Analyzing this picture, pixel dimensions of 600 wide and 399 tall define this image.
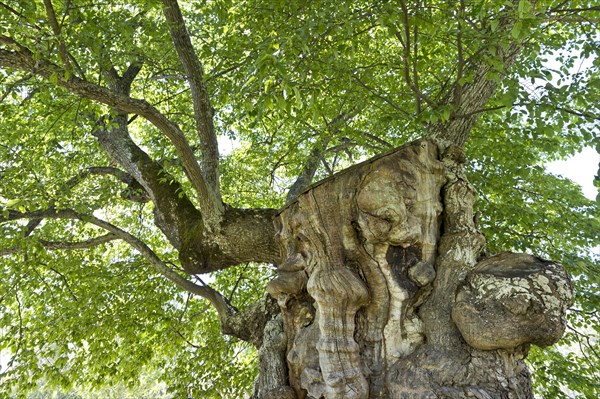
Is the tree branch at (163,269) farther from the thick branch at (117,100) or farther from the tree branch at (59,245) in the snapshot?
the thick branch at (117,100)

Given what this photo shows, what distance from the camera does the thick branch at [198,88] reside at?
4.59 m

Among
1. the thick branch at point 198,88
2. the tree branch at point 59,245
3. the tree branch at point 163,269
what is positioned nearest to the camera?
the thick branch at point 198,88

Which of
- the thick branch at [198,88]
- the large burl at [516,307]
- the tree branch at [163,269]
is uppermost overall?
the thick branch at [198,88]

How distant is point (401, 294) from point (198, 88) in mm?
3033

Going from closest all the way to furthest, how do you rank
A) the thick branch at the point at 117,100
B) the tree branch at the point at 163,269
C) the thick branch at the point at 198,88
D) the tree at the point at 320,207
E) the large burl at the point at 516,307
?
the large burl at the point at 516,307 < the tree at the point at 320,207 < the thick branch at the point at 117,100 < the thick branch at the point at 198,88 < the tree branch at the point at 163,269

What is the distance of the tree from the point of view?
2902 millimetres

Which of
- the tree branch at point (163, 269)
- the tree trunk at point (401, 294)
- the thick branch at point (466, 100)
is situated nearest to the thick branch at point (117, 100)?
the tree branch at point (163, 269)

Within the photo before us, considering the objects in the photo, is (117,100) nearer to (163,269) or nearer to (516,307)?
(163,269)

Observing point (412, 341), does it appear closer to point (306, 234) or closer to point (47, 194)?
point (306, 234)

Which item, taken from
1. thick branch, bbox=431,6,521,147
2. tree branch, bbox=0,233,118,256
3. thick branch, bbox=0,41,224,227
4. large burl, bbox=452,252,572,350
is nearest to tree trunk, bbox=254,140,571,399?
large burl, bbox=452,252,572,350

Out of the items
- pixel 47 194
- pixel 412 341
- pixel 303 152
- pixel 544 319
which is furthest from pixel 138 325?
pixel 544 319

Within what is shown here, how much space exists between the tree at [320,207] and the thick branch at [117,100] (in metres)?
0.02

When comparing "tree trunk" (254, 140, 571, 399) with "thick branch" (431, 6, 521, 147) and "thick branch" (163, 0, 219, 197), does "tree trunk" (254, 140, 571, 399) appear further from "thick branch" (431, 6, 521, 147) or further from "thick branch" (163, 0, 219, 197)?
"thick branch" (163, 0, 219, 197)

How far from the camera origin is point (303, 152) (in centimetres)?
830
